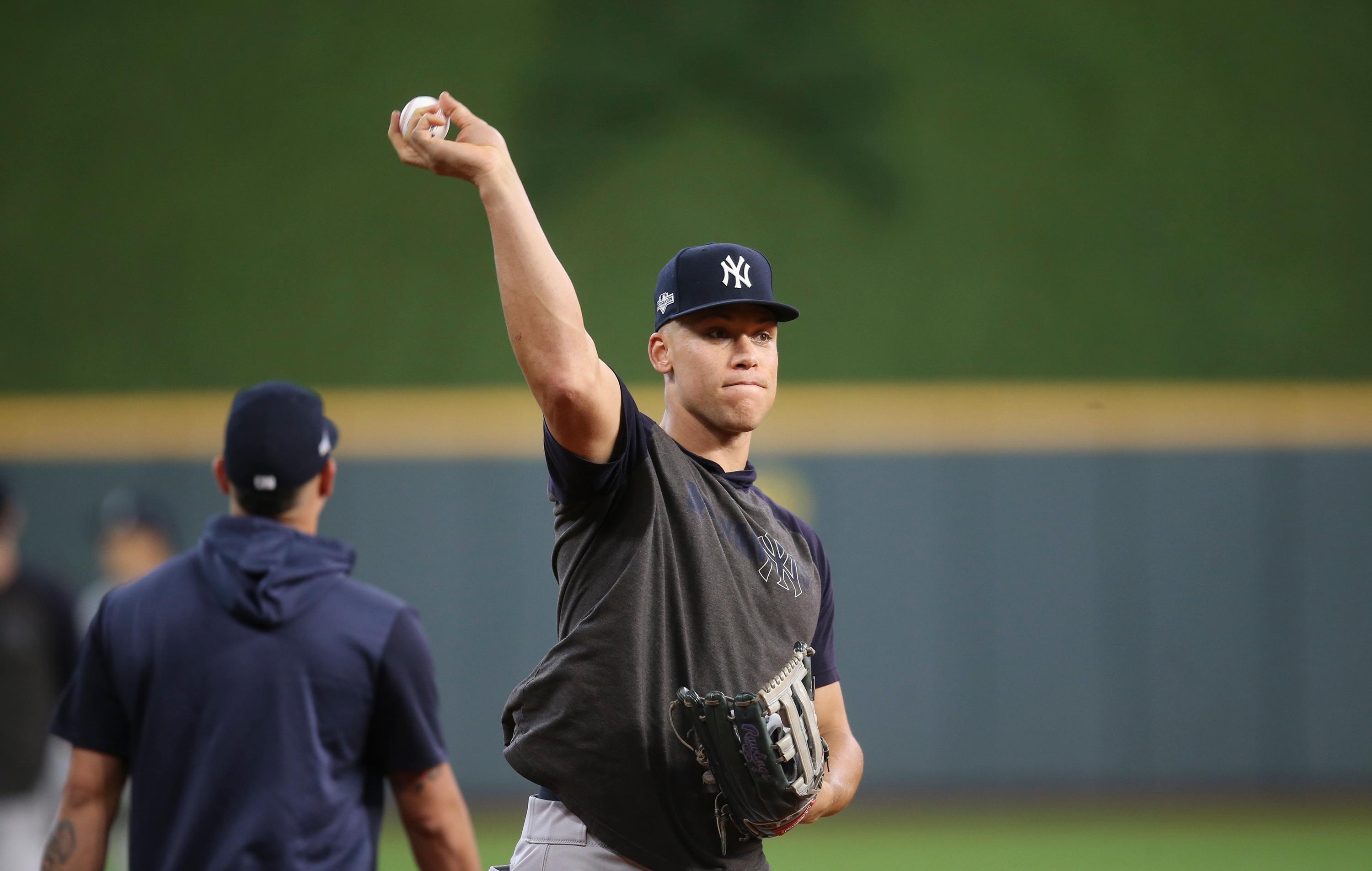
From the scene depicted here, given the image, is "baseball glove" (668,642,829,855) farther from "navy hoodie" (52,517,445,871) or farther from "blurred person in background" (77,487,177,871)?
"blurred person in background" (77,487,177,871)

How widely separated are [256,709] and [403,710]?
0.32m

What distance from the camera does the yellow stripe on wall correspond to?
32.8 ft

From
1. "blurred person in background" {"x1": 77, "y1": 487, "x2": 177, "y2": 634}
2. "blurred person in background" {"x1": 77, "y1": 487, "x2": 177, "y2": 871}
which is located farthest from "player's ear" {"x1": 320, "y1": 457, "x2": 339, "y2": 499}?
"blurred person in background" {"x1": 77, "y1": 487, "x2": 177, "y2": 634}

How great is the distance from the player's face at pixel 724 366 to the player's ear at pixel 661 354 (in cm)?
2

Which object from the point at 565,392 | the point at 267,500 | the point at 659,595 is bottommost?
the point at 659,595

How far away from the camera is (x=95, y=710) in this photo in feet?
9.47

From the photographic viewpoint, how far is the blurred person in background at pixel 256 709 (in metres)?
2.81

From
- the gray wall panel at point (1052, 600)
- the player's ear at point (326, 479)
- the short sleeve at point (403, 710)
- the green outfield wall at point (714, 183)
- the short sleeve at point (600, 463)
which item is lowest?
the gray wall panel at point (1052, 600)

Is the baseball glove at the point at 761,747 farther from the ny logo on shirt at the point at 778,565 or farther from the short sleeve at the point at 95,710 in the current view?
the short sleeve at the point at 95,710

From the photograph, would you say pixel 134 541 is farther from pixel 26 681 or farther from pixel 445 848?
pixel 445 848

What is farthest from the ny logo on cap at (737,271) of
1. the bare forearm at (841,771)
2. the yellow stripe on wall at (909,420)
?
the yellow stripe on wall at (909,420)

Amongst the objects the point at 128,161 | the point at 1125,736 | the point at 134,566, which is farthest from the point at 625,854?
the point at 128,161

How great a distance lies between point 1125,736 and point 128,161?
30.8 feet

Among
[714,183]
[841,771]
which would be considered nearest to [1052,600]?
[714,183]
